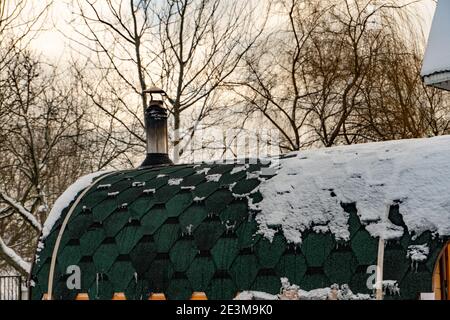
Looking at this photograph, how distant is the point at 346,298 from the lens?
6691mm

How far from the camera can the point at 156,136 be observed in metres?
11.7

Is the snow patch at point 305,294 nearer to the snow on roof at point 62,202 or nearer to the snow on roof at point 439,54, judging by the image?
the snow on roof at point 62,202

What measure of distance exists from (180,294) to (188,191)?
53.0 inches

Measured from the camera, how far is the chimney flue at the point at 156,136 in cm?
1154

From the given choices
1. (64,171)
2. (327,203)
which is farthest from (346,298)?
(64,171)

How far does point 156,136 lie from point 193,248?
13.9 ft

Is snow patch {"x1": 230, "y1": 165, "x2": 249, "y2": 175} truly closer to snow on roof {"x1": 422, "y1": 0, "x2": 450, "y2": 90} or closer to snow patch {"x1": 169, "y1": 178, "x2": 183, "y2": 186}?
snow patch {"x1": 169, "y1": 178, "x2": 183, "y2": 186}

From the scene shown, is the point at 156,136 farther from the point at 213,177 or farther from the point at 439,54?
the point at 439,54

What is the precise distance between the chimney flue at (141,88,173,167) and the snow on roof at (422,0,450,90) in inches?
179

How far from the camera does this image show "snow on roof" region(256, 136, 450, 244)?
268 inches

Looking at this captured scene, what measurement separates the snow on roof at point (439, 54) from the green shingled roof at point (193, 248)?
17.1 feet

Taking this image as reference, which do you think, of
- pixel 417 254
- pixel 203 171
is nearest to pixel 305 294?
pixel 417 254

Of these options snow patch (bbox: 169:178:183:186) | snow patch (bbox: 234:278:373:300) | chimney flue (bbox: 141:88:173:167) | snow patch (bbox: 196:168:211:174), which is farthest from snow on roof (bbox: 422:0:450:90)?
snow patch (bbox: 234:278:373:300)
